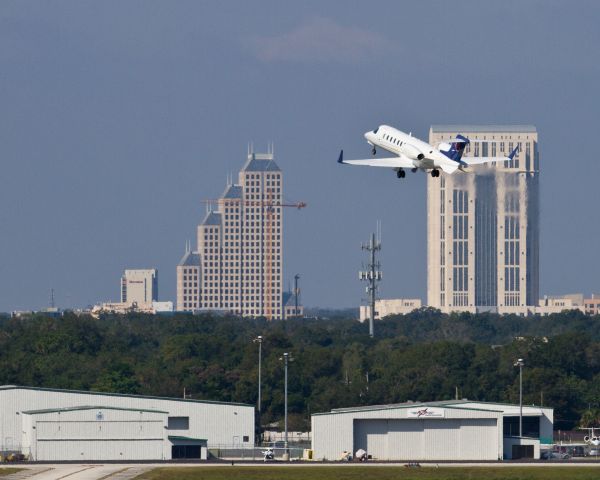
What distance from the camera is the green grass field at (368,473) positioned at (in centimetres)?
15675

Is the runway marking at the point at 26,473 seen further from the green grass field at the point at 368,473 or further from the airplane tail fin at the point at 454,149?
the airplane tail fin at the point at 454,149

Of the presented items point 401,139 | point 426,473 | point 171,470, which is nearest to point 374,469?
point 426,473

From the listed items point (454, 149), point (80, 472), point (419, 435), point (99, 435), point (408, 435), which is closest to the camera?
point (80, 472)

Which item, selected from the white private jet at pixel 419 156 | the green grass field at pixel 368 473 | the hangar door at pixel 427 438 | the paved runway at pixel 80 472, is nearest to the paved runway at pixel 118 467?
the paved runway at pixel 80 472

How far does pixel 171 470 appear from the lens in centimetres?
16462

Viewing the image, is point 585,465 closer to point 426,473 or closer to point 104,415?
point 426,473

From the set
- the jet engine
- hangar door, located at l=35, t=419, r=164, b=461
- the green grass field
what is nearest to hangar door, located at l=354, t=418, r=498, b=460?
hangar door, located at l=35, t=419, r=164, b=461

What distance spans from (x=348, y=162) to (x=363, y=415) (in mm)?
37630

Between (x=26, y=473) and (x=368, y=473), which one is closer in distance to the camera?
(x=368, y=473)

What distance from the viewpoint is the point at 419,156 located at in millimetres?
164375

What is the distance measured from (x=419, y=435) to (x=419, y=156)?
44.1 m

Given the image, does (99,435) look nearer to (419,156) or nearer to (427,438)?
(427,438)

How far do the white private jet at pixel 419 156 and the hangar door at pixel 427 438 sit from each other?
3752cm

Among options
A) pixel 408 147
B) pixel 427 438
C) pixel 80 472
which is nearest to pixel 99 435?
pixel 80 472
